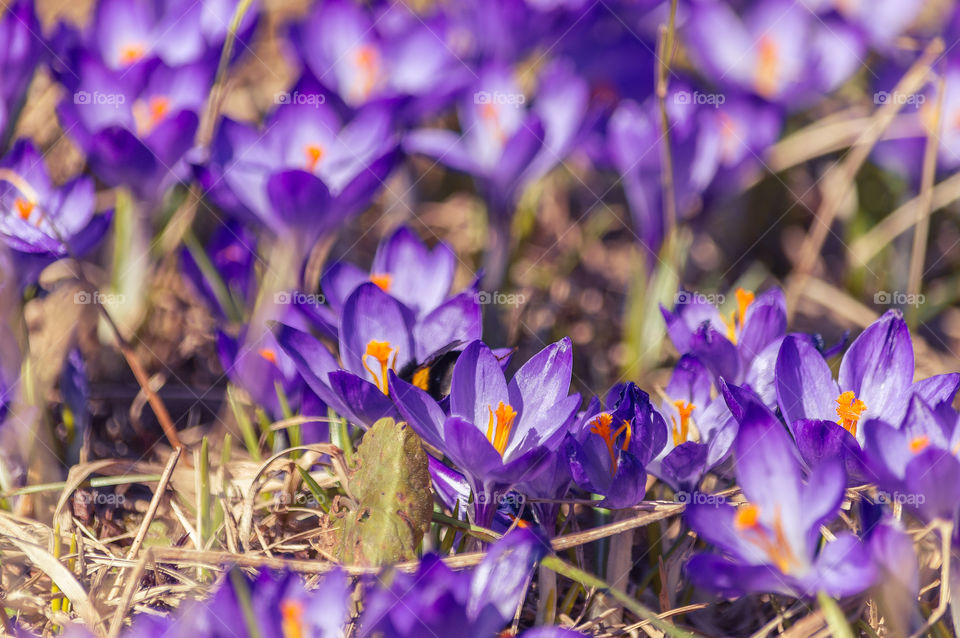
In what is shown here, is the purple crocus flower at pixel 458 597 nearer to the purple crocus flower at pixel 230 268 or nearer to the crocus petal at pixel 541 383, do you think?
the crocus petal at pixel 541 383

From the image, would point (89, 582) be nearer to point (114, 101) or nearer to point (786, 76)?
point (114, 101)

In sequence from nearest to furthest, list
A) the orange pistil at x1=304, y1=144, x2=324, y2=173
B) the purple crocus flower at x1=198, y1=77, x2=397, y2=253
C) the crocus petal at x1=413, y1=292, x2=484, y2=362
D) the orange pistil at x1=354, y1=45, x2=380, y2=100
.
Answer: the crocus petal at x1=413, y1=292, x2=484, y2=362, the purple crocus flower at x1=198, y1=77, x2=397, y2=253, the orange pistil at x1=304, y1=144, x2=324, y2=173, the orange pistil at x1=354, y1=45, x2=380, y2=100

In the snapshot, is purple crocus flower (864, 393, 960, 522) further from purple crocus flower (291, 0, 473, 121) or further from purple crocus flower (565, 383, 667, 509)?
purple crocus flower (291, 0, 473, 121)

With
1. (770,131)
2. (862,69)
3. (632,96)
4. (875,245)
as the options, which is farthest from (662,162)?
(862,69)

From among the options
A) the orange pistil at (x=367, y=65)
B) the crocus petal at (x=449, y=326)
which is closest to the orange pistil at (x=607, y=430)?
the crocus petal at (x=449, y=326)

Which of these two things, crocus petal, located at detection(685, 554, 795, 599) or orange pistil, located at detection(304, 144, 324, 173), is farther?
orange pistil, located at detection(304, 144, 324, 173)

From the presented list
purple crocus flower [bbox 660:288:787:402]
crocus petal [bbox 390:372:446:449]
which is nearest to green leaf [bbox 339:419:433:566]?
crocus petal [bbox 390:372:446:449]
